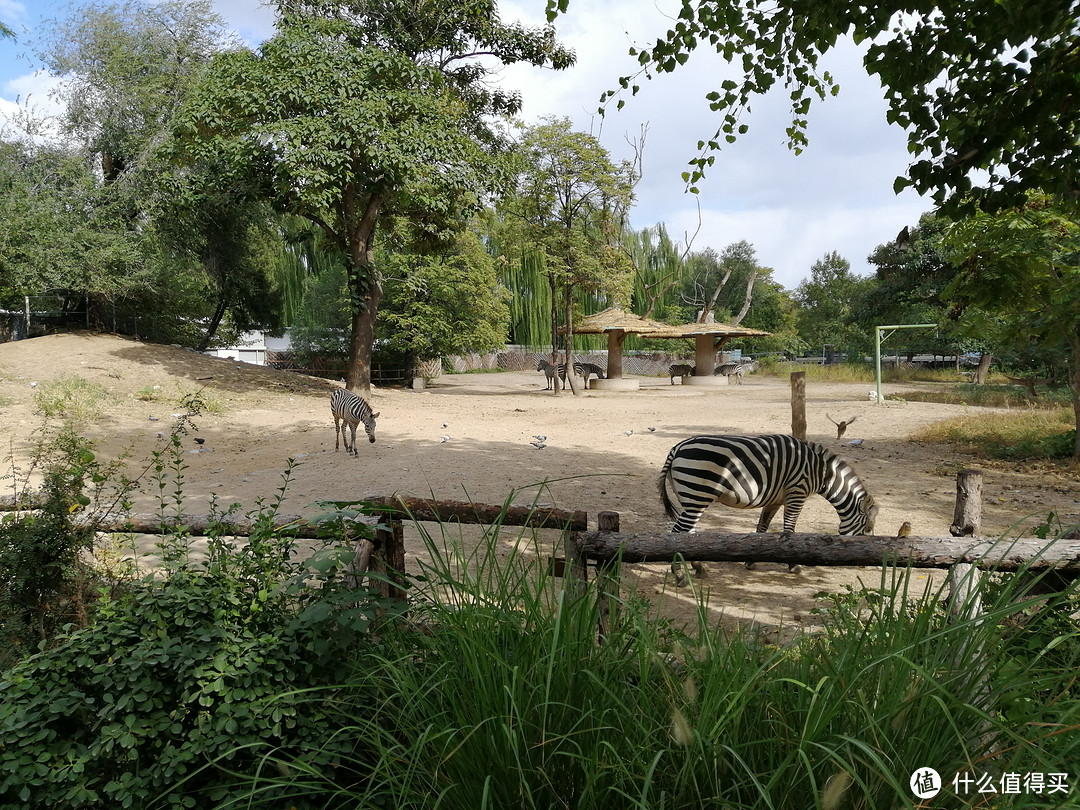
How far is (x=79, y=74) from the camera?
66.4ft

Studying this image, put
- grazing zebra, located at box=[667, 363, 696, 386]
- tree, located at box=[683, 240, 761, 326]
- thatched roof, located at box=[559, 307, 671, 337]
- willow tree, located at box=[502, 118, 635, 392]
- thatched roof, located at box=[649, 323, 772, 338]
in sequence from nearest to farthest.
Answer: willow tree, located at box=[502, 118, 635, 392] < thatched roof, located at box=[559, 307, 671, 337] < thatched roof, located at box=[649, 323, 772, 338] < grazing zebra, located at box=[667, 363, 696, 386] < tree, located at box=[683, 240, 761, 326]

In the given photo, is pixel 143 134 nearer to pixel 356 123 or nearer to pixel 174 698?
pixel 356 123

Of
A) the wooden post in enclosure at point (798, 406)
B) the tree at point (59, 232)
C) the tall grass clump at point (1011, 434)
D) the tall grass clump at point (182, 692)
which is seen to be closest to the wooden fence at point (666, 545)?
the tall grass clump at point (182, 692)

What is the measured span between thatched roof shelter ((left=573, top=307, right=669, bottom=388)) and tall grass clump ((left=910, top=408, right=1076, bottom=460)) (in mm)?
14824

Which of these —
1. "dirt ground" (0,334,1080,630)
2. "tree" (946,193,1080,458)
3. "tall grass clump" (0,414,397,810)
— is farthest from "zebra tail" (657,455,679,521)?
"tree" (946,193,1080,458)

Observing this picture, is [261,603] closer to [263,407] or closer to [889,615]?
[889,615]

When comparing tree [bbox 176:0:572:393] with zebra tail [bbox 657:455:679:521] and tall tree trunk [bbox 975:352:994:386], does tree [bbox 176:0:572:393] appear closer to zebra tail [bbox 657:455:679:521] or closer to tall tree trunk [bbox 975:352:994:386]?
zebra tail [bbox 657:455:679:521]

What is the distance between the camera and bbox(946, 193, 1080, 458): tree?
322 inches

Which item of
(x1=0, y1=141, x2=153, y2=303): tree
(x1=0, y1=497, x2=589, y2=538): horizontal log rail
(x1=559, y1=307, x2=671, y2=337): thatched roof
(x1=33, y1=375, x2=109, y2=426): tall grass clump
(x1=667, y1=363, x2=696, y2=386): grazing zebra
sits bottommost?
(x1=0, y1=497, x2=589, y2=538): horizontal log rail

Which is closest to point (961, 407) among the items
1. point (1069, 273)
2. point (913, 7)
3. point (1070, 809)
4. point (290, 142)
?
point (1069, 273)

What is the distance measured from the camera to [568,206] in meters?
23.1

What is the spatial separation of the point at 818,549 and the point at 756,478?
2.30m

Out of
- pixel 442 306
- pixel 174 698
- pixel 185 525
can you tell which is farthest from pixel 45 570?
pixel 442 306

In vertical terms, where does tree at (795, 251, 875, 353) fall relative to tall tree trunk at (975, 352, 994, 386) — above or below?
above
